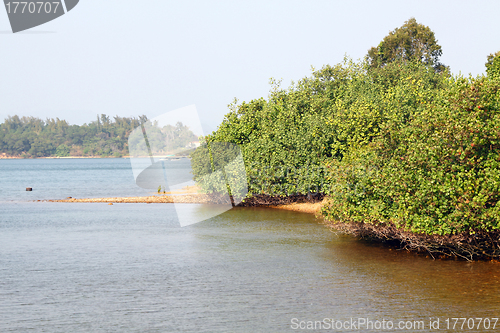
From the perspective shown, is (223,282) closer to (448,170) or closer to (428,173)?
(428,173)

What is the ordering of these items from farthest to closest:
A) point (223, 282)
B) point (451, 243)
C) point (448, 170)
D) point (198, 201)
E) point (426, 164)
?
point (198, 201) → point (451, 243) → point (426, 164) → point (448, 170) → point (223, 282)

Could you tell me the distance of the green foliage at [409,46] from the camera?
74.0 m

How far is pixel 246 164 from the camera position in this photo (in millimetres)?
50562

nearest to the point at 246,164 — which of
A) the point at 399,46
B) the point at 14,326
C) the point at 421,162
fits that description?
the point at 421,162

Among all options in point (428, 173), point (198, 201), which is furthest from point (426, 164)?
point (198, 201)

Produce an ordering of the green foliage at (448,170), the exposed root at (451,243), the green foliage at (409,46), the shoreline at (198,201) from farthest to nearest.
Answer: the green foliage at (409,46)
the shoreline at (198,201)
the exposed root at (451,243)
the green foliage at (448,170)

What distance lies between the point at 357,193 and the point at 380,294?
8326 millimetres

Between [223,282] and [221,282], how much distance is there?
10 centimetres

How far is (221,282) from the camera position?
21422 millimetres

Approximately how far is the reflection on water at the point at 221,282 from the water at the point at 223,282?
2.0 inches

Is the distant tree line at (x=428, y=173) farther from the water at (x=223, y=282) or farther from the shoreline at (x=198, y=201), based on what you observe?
the shoreline at (x=198, y=201)

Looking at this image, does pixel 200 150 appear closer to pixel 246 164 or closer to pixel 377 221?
pixel 246 164

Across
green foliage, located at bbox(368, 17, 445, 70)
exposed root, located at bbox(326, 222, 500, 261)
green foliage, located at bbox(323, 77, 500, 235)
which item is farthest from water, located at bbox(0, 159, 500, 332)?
green foliage, located at bbox(368, 17, 445, 70)

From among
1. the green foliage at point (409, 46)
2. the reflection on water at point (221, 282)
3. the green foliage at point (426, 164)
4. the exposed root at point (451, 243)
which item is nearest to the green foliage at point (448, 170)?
the green foliage at point (426, 164)
